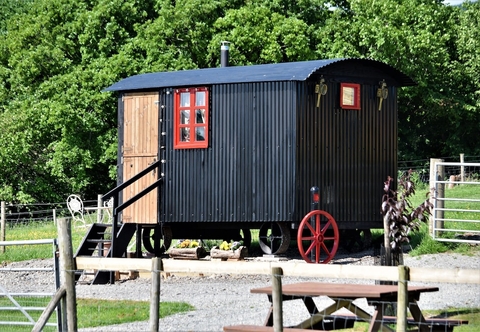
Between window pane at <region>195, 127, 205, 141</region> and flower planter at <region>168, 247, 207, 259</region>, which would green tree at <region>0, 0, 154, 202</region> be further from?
window pane at <region>195, 127, 205, 141</region>

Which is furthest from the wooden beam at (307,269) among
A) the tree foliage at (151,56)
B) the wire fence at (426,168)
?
the wire fence at (426,168)

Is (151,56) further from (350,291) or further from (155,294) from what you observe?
(350,291)

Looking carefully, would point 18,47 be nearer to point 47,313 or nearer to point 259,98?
point 259,98

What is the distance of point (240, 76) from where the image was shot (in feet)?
66.4

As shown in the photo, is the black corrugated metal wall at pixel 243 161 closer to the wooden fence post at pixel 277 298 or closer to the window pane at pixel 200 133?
the window pane at pixel 200 133

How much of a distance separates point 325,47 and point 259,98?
54.5ft

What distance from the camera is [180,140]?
20828 mm

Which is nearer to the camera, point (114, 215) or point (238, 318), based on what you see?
point (238, 318)

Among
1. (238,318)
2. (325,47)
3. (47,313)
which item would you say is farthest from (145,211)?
(325,47)

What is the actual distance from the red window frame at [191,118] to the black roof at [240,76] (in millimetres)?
237

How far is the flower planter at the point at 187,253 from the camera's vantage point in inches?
820

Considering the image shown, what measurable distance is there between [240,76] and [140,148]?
283cm

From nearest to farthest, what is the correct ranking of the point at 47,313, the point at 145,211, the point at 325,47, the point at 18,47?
the point at 47,313 → the point at 145,211 → the point at 325,47 → the point at 18,47

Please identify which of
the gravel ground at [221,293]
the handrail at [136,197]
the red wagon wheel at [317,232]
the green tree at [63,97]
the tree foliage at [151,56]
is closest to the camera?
the gravel ground at [221,293]
